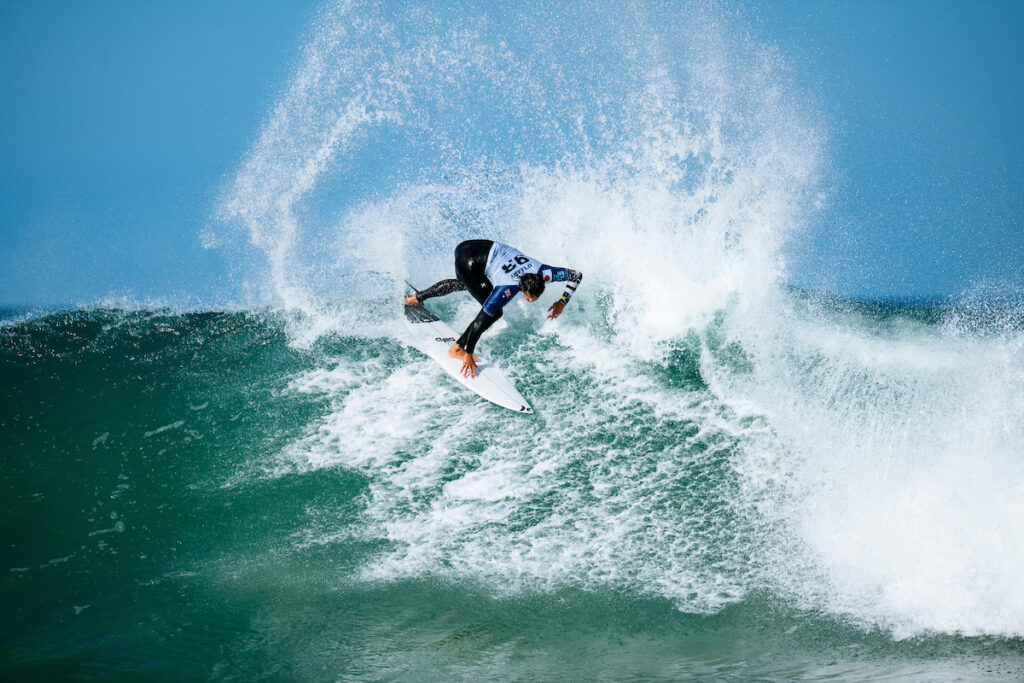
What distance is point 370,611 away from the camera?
12.0 ft

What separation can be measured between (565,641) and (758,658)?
3.51 ft

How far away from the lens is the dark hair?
5168mm

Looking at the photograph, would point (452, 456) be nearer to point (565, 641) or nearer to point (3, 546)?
point (565, 641)

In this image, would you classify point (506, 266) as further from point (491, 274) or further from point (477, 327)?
point (477, 327)

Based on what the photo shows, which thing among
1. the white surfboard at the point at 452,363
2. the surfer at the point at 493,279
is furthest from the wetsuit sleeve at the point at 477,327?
the white surfboard at the point at 452,363

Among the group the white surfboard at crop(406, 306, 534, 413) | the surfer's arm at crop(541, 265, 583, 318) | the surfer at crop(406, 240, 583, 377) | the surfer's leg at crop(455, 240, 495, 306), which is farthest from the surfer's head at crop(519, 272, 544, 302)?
the white surfboard at crop(406, 306, 534, 413)

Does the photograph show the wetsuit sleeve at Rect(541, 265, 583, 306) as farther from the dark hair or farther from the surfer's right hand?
the surfer's right hand

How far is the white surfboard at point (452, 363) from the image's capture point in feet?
17.7

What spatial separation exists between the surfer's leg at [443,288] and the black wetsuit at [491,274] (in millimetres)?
186

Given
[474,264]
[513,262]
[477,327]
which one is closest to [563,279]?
[513,262]

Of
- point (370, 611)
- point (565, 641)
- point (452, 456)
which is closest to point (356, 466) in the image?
point (452, 456)

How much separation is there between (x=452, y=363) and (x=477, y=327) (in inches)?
34.1

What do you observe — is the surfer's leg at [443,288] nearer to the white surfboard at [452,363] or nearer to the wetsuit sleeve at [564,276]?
the white surfboard at [452,363]

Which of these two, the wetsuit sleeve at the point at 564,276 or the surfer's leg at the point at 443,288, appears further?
the surfer's leg at the point at 443,288
